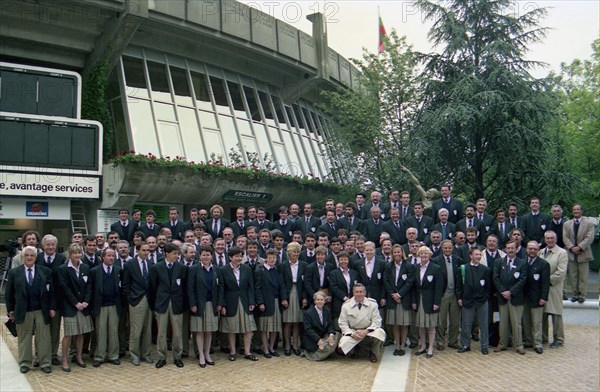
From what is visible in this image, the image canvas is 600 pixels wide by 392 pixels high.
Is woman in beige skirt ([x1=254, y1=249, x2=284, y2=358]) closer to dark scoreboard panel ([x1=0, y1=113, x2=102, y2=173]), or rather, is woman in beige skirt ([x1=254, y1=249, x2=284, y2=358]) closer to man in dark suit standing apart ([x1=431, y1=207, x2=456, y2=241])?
man in dark suit standing apart ([x1=431, y1=207, x2=456, y2=241])

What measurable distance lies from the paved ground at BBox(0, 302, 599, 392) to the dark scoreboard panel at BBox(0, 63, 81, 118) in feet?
32.7

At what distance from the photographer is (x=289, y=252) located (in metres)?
10.2

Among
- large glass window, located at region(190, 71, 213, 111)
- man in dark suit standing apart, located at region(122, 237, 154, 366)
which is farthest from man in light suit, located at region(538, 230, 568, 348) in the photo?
large glass window, located at region(190, 71, 213, 111)

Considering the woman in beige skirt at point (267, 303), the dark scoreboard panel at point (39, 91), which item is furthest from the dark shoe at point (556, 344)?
the dark scoreboard panel at point (39, 91)

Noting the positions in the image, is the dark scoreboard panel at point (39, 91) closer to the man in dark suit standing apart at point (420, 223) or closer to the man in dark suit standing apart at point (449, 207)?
the man in dark suit standing apart at point (420, 223)

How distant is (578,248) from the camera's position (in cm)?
1199

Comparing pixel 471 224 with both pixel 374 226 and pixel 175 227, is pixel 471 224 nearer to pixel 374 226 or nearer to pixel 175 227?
pixel 374 226

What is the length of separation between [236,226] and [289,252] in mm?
3128

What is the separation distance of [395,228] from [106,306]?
20.2 feet

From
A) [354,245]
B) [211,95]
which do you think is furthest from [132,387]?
[211,95]

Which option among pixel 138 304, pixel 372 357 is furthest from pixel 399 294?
pixel 138 304

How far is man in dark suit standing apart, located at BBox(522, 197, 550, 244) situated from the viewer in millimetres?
12539

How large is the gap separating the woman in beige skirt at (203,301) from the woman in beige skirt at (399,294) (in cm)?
298

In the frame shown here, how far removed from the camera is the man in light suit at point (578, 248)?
473 inches
